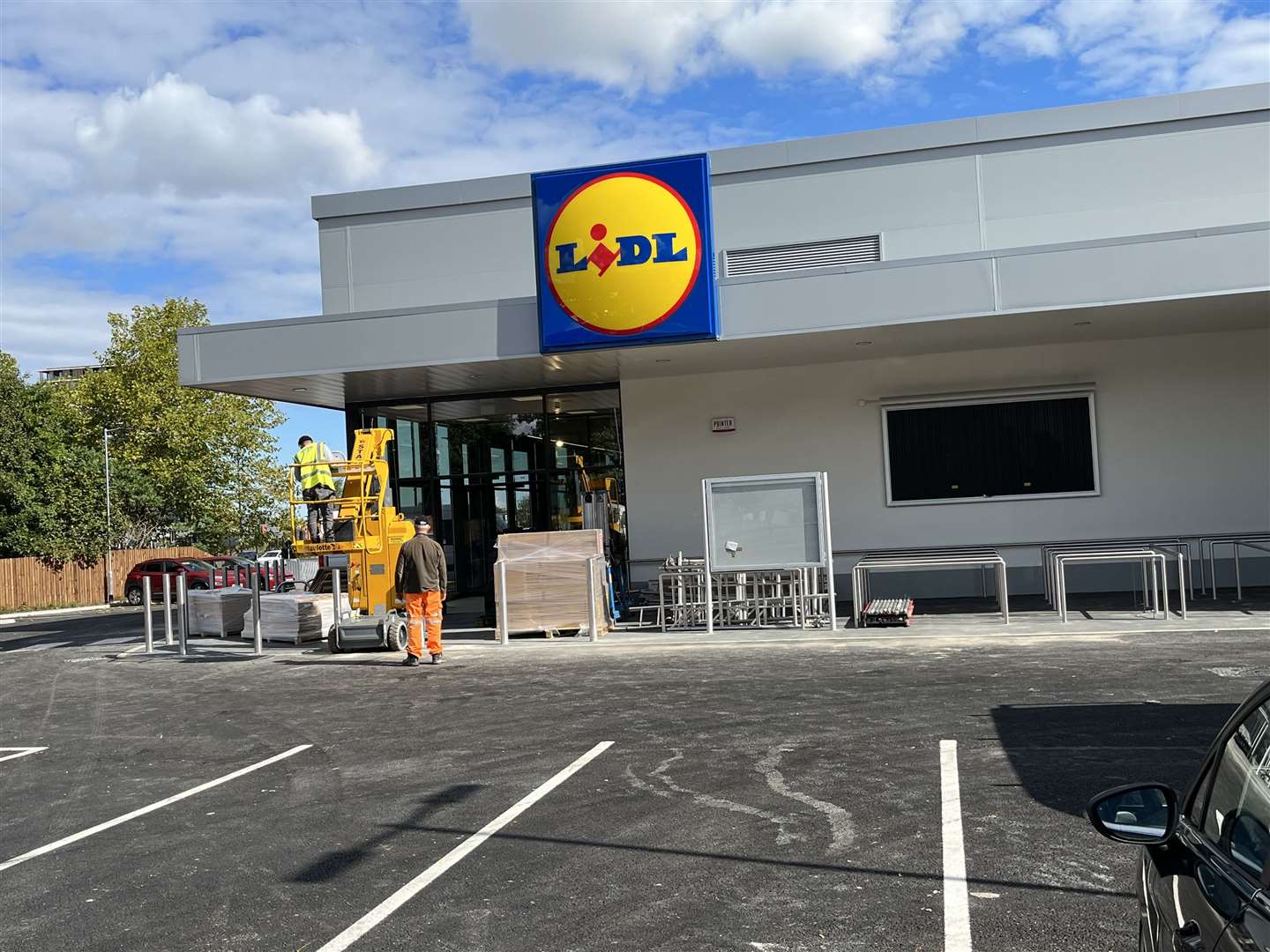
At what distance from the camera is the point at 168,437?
4609cm

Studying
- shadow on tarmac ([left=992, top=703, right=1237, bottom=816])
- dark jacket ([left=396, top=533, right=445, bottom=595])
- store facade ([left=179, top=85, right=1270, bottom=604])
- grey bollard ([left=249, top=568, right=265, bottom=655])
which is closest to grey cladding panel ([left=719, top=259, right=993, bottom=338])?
store facade ([left=179, top=85, right=1270, bottom=604])

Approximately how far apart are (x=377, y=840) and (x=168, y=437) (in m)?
43.1

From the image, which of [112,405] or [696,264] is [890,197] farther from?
[112,405]

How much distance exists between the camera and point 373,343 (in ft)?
57.7

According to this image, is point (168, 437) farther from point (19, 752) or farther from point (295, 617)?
point (19, 752)

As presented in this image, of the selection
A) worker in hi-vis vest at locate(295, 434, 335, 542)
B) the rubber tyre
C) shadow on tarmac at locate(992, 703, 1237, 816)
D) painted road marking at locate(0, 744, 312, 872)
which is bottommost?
painted road marking at locate(0, 744, 312, 872)

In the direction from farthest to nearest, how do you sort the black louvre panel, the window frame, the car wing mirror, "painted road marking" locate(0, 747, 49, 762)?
the black louvre panel < the window frame < "painted road marking" locate(0, 747, 49, 762) < the car wing mirror

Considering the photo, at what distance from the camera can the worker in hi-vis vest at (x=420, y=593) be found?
14570mm

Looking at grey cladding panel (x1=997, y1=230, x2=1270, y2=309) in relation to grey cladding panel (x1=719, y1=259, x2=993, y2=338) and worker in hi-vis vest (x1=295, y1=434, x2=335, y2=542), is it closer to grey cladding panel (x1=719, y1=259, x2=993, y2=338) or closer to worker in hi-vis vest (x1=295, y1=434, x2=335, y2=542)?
grey cladding panel (x1=719, y1=259, x2=993, y2=338)

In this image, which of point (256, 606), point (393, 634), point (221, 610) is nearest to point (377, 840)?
point (393, 634)

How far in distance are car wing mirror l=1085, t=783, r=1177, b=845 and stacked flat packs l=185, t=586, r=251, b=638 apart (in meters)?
17.9

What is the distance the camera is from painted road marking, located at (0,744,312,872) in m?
6.76

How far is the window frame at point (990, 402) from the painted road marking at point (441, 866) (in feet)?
39.6

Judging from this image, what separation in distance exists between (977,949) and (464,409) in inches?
695
